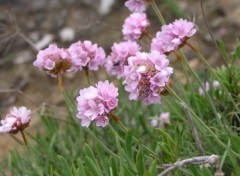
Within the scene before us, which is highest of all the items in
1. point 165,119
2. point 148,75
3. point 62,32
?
point 62,32

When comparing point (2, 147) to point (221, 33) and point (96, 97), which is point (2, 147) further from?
point (96, 97)

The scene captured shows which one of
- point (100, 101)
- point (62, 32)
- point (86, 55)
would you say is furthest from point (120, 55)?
point (62, 32)

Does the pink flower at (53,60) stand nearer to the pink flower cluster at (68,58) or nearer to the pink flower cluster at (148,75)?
the pink flower cluster at (68,58)

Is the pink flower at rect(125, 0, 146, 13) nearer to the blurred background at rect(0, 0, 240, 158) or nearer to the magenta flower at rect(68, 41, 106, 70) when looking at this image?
the magenta flower at rect(68, 41, 106, 70)

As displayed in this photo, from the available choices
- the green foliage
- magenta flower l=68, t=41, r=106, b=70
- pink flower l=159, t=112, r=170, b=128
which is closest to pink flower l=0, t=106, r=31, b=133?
the green foliage

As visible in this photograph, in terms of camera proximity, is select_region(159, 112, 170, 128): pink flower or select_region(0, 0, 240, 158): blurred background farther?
select_region(0, 0, 240, 158): blurred background

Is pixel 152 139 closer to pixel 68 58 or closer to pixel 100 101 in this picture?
pixel 68 58
